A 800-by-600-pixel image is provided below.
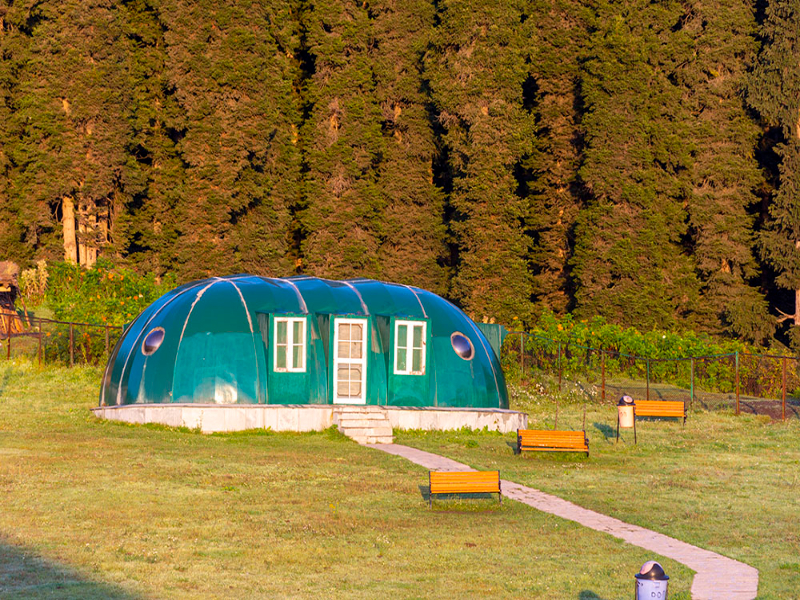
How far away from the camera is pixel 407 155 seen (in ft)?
155

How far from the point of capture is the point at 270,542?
12438mm

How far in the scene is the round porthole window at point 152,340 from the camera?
81.5 ft

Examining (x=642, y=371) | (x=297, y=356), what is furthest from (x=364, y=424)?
(x=642, y=371)

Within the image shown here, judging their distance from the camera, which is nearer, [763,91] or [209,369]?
[209,369]

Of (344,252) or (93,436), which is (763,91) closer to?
(344,252)

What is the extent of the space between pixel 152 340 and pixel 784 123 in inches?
1138

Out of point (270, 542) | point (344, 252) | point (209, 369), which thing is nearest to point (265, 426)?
point (209, 369)

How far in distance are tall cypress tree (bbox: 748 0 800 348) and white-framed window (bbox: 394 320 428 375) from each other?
21251 millimetres

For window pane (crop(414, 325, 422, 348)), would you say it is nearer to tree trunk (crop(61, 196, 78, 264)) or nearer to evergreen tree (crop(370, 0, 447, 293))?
evergreen tree (crop(370, 0, 447, 293))

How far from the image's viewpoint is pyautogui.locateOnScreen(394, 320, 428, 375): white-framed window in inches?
1023

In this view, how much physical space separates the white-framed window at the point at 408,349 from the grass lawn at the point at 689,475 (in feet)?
6.04

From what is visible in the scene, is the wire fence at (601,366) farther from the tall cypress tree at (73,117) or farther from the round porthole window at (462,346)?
the tall cypress tree at (73,117)

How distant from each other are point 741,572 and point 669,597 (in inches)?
69.1

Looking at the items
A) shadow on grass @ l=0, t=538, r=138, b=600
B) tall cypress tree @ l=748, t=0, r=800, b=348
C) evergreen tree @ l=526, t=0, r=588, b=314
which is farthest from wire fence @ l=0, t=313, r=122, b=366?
tall cypress tree @ l=748, t=0, r=800, b=348
